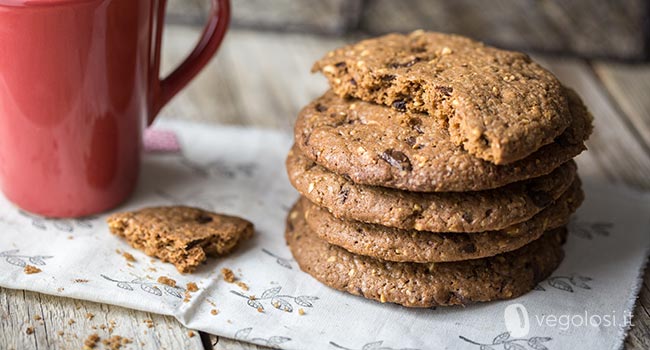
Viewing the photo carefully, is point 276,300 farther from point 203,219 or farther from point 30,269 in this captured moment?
point 30,269

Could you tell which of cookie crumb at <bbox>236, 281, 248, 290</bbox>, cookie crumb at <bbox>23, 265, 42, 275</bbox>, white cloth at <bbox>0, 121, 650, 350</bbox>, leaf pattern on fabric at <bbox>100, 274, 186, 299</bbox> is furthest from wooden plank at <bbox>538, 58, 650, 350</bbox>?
cookie crumb at <bbox>23, 265, 42, 275</bbox>

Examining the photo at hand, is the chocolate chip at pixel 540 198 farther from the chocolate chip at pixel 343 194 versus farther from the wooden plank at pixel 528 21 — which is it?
the wooden plank at pixel 528 21

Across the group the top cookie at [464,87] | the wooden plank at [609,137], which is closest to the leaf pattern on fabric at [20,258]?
the top cookie at [464,87]

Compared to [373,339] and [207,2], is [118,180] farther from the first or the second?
[207,2]

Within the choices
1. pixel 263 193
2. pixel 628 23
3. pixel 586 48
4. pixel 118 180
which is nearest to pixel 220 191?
pixel 263 193

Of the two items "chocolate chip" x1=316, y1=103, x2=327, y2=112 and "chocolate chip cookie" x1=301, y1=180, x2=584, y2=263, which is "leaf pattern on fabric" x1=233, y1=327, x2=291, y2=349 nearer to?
"chocolate chip cookie" x1=301, y1=180, x2=584, y2=263

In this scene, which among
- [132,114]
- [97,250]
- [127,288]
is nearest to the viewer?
[127,288]

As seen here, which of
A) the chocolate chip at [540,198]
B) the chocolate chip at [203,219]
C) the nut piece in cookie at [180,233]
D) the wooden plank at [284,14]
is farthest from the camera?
the wooden plank at [284,14]
